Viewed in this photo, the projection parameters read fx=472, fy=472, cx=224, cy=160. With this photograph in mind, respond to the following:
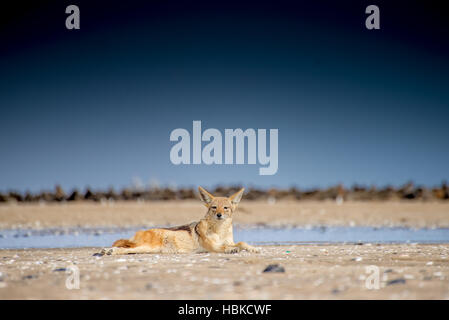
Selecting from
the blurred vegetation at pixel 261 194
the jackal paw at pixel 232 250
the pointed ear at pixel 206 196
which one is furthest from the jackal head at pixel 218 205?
the blurred vegetation at pixel 261 194

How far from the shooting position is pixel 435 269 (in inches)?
317

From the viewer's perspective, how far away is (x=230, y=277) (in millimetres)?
7324

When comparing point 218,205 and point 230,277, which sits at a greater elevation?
point 218,205

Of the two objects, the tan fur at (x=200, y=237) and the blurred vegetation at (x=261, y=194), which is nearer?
the tan fur at (x=200, y=237)

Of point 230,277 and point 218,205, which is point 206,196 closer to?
point 218,205

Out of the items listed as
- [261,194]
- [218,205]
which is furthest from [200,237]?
[261,194]

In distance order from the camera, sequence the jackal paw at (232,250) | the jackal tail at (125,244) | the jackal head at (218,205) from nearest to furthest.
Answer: the jackal tail at (125,244)
the jackal paw at (232,250)
the jackal head at (218,205)

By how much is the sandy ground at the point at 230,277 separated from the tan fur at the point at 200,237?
1171mm

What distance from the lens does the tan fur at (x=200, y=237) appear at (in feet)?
37.6

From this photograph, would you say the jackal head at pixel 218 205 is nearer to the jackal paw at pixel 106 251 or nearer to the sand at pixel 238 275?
the sand at pixel 238 275

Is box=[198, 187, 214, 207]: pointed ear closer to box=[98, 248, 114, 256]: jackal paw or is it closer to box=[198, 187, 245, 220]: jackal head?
box=[198, 187, 245, 220]: jackal head

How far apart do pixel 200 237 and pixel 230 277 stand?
4684 mm

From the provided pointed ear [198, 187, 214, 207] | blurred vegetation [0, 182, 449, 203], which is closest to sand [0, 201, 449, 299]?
pointed ear [198, 187, 214, 207]
